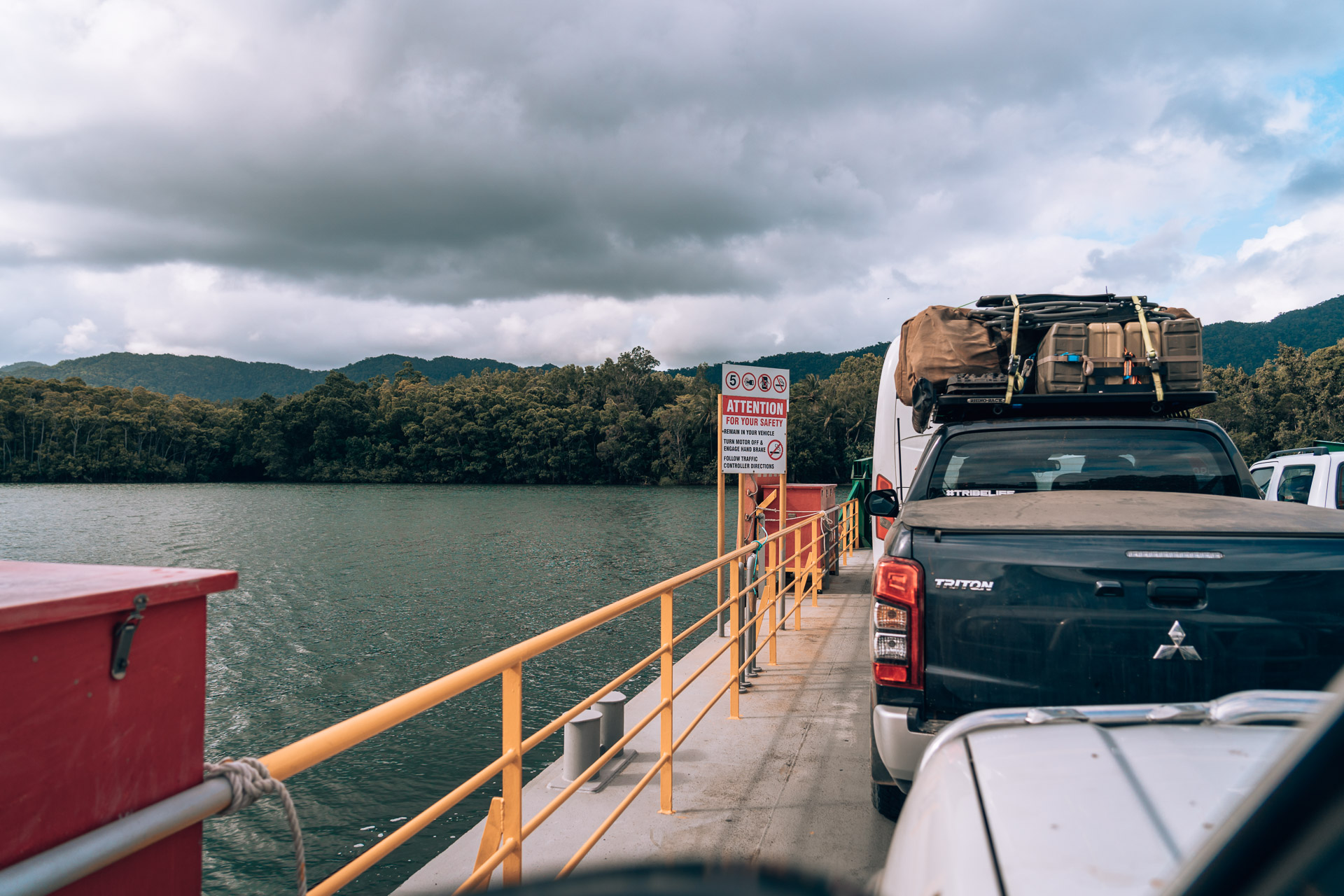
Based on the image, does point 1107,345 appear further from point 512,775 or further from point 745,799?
point 512,775

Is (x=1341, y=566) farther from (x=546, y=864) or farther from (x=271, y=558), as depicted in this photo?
(x=271, y=558)

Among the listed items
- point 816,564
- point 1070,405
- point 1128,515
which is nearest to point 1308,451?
point 816,564

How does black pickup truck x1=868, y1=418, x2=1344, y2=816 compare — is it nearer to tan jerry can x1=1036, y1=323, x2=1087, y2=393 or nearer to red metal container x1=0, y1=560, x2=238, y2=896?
tan jerry can x1=1036, y1=323, x2=1087, y2=393

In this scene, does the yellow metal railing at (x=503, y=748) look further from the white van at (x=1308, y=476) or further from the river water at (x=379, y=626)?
the white van at (x=1308, y=476)

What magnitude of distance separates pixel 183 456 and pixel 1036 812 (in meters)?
113

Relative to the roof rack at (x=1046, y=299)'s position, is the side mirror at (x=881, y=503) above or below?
below

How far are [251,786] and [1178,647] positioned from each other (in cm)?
275

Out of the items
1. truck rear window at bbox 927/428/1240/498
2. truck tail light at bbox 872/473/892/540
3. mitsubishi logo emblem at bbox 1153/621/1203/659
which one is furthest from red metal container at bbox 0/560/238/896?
truck tail light at bbox 872/473/892/540

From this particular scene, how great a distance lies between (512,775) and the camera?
7.65 ft

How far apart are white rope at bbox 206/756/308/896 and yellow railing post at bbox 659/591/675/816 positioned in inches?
94.3

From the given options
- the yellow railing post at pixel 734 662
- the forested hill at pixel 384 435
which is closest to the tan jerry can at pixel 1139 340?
the yellow railing post at pixel 734 662

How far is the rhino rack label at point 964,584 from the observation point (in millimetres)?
2811

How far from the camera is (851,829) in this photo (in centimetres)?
373

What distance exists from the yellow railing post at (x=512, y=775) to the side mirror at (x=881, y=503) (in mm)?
2454
